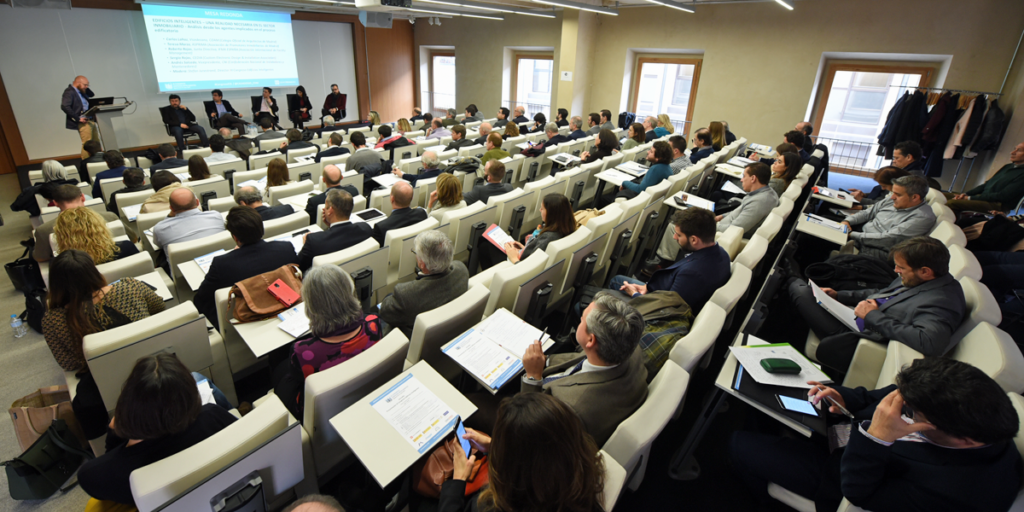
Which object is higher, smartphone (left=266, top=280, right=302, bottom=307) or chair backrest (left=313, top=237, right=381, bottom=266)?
chair backrest (left=313, top=237, right=381, bottom=266)

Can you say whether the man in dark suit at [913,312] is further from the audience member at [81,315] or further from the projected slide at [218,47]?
the projected slide at [218,47]

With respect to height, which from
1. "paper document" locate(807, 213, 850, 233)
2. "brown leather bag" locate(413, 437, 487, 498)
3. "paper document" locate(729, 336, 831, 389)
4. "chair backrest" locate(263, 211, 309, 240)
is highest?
"paper document" locate(807, 213, 850, 233)

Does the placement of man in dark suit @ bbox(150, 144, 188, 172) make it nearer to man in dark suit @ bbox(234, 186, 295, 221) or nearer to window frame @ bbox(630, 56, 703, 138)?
man in dark suit @ bbox(234, 186, 295, 221)

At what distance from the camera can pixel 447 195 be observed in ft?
13.0

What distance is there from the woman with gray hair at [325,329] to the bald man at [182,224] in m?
1.93

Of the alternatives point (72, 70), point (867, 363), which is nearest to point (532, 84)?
point (72, 70)

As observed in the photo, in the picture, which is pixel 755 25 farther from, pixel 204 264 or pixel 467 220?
pixel 204 264

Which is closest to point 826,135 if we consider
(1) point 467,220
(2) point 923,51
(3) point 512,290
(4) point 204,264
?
(2) point 923,51

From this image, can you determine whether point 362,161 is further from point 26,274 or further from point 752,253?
point 752,253

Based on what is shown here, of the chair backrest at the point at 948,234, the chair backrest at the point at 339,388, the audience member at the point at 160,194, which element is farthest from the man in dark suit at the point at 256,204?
the chair backrest at the point at 948,234

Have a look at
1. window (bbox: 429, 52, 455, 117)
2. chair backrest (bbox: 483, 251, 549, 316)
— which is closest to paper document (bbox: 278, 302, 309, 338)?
chair backrest (bbox: 483, 251, 549, 316)

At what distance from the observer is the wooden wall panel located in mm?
13578

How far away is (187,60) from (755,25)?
12.0 m

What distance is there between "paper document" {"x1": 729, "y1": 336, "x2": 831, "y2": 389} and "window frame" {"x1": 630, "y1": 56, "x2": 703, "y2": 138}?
30.6 ft
